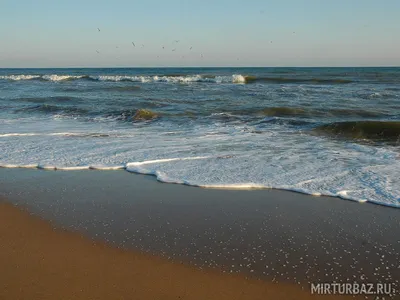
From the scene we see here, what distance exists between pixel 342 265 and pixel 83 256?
218 centimetres

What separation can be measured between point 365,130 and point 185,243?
25.0 feet

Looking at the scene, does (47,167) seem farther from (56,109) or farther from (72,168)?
(56,109)

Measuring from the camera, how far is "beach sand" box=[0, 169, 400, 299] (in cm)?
309

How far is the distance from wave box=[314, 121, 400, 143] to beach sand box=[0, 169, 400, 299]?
5.10m

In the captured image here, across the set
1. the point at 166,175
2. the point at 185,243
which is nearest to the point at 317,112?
the point at 166,175

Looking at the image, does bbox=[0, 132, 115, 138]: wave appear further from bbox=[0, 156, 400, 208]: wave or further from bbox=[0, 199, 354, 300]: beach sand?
bbox=[0, 199, 354, 300]: beach sand

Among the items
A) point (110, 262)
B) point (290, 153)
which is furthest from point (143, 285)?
point (290, 153)

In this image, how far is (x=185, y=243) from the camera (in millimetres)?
3791

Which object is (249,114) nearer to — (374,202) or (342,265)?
(374,202)

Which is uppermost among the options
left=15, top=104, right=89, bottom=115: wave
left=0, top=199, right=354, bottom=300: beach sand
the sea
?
left=15, top=104, right=89, bottom=115: wave

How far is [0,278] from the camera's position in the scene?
3.17 metres

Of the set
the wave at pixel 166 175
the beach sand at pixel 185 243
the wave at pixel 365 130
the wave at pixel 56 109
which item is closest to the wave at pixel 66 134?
the wave at pixel 166 175

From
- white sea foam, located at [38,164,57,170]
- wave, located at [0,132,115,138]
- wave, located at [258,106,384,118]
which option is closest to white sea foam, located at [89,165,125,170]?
white sea foam, located at [38,164,57,170]

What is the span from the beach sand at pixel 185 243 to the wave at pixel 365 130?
510cm
